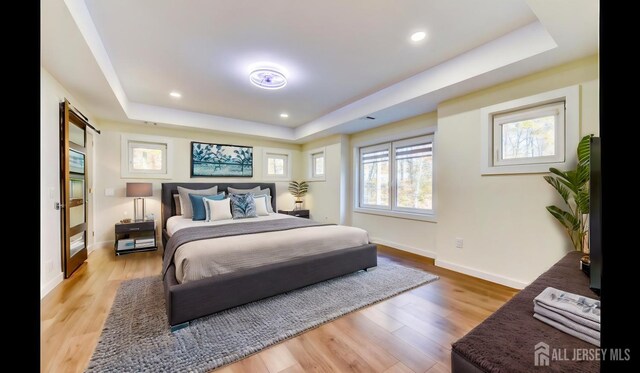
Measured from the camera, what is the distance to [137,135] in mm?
4379

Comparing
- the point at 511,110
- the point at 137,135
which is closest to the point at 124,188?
the point at 137,135

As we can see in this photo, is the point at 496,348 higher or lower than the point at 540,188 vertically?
lower

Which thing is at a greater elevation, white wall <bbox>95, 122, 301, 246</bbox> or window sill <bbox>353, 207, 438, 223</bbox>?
white wall <bbox>95, 122, 301, 246</bbox>

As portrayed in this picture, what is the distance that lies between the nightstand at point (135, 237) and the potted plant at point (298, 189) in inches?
115

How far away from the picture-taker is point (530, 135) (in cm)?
267

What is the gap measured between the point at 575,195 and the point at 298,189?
188 inches

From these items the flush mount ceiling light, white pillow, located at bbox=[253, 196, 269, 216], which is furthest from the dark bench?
white pillow, located at bbox=[253, 196, 269, 216]

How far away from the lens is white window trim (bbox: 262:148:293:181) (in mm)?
5691

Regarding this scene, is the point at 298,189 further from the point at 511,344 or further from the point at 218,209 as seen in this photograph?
the point at 511,344

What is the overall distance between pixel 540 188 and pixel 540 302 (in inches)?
81.5

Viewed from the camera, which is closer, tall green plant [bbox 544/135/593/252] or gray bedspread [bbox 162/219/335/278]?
tall green plant [bbox 544/135/593/252]

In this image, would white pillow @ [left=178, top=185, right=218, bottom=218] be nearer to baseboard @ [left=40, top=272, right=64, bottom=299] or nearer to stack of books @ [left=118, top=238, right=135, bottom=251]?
stack of books @ [left=118, top=238, right=135, bottom=251]

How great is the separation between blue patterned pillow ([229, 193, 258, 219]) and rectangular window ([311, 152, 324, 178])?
198 centimetres
